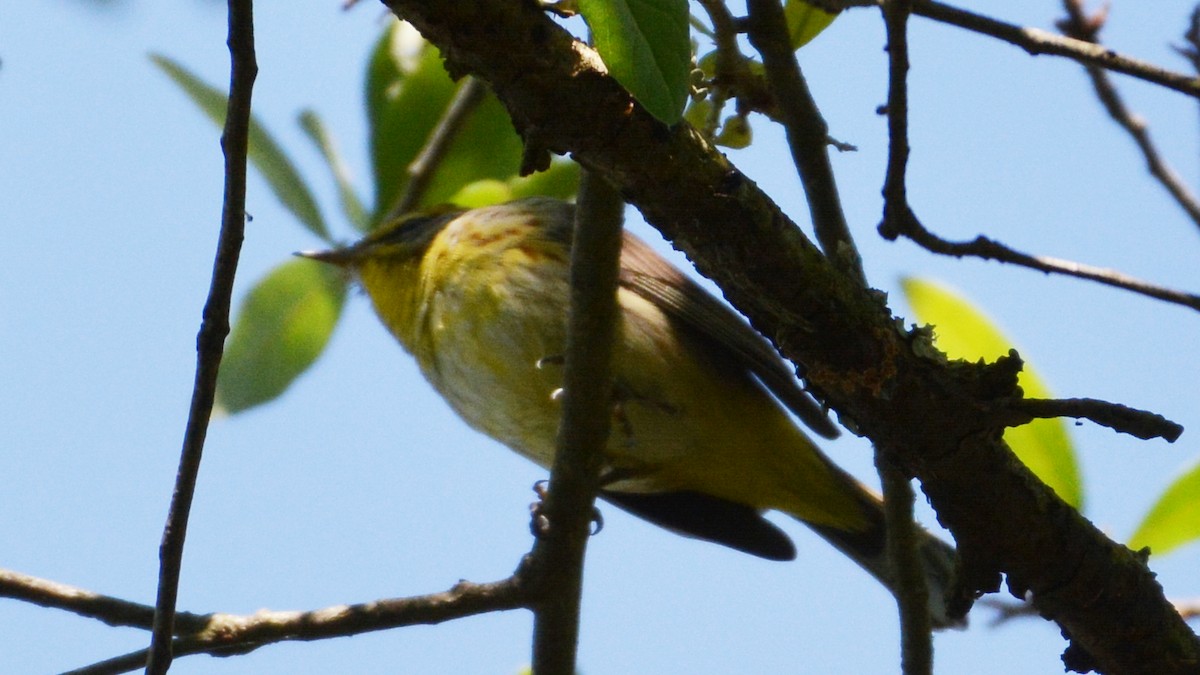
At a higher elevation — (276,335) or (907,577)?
(276,335)

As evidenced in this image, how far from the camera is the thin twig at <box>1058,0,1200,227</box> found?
4230 millimetres

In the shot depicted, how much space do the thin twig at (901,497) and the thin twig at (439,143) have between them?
85.0 inches

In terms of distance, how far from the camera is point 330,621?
3.07m

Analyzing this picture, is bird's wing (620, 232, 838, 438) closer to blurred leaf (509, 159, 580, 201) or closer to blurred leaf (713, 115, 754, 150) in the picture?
blurred leaf (509, 159, 580, 201)

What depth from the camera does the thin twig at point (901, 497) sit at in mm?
3242

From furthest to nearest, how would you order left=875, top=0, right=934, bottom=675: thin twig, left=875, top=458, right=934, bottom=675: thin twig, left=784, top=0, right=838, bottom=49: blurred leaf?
left=784, top=0, right=838, bottom=49: blurred leaf < left=875, top=458, right=934, bottom=675: thin twig < left=875, top=0, right=934, bottom=675: thin twig

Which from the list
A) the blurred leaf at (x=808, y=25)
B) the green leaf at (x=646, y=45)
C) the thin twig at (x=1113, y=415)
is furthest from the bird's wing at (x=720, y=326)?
the green leaf at (x=646, y=45)

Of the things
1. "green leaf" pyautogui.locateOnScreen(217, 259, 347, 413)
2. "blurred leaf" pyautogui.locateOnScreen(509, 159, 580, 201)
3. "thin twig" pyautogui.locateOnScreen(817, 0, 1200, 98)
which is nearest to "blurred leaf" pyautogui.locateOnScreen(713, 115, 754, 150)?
"thin twig" pyautogui.locateOnScreen(817, 0, 1200, 98)

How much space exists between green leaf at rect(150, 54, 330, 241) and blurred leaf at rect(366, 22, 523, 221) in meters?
0.28

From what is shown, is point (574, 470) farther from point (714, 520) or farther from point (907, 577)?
point (714, 520)

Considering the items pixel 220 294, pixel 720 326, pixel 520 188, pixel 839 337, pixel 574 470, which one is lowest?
pixel 220 294

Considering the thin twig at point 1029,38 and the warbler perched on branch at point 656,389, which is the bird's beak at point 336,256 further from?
the thin twig at point 1029,38

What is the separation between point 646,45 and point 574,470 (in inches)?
74.3

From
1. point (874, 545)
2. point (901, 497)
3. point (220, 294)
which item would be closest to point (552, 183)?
point (874, 545)
